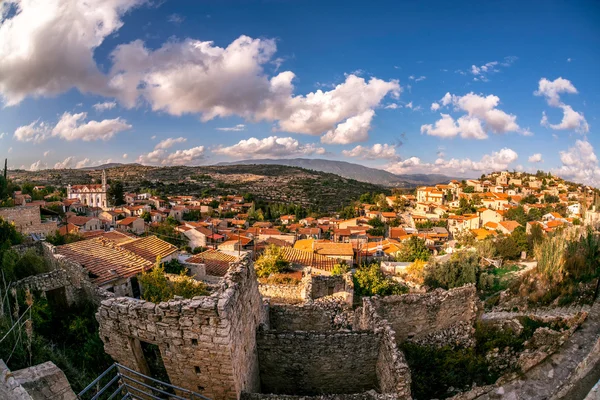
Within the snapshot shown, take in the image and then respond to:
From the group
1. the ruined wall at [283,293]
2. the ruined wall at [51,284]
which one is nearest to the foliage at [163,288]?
the ruined wall at [51,284]

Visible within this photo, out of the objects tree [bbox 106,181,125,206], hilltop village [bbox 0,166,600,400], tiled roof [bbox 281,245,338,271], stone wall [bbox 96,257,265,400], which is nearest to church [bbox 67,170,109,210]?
tree [bbox 106,181,125,206]

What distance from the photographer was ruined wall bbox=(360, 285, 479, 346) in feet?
30.2

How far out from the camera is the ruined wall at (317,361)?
666 centimetres

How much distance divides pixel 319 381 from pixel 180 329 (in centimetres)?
367

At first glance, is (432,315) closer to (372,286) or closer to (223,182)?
(372,286)

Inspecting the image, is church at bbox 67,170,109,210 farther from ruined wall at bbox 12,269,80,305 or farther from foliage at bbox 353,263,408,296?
ruined wall at bbox 12,269,80,305

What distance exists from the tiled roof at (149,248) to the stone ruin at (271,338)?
812 cm

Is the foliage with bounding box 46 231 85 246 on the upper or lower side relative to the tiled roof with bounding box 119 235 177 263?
upper

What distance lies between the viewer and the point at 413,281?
23.0 metres

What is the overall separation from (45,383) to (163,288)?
23.3 feet

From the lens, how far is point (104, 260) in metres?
→ 12.1

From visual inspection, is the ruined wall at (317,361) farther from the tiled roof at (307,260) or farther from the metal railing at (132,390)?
the tiled roof at (307,260)

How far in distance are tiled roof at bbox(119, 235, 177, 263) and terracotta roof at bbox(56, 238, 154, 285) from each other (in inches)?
27.6

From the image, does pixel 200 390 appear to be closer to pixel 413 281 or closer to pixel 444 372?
pixel 444 372
